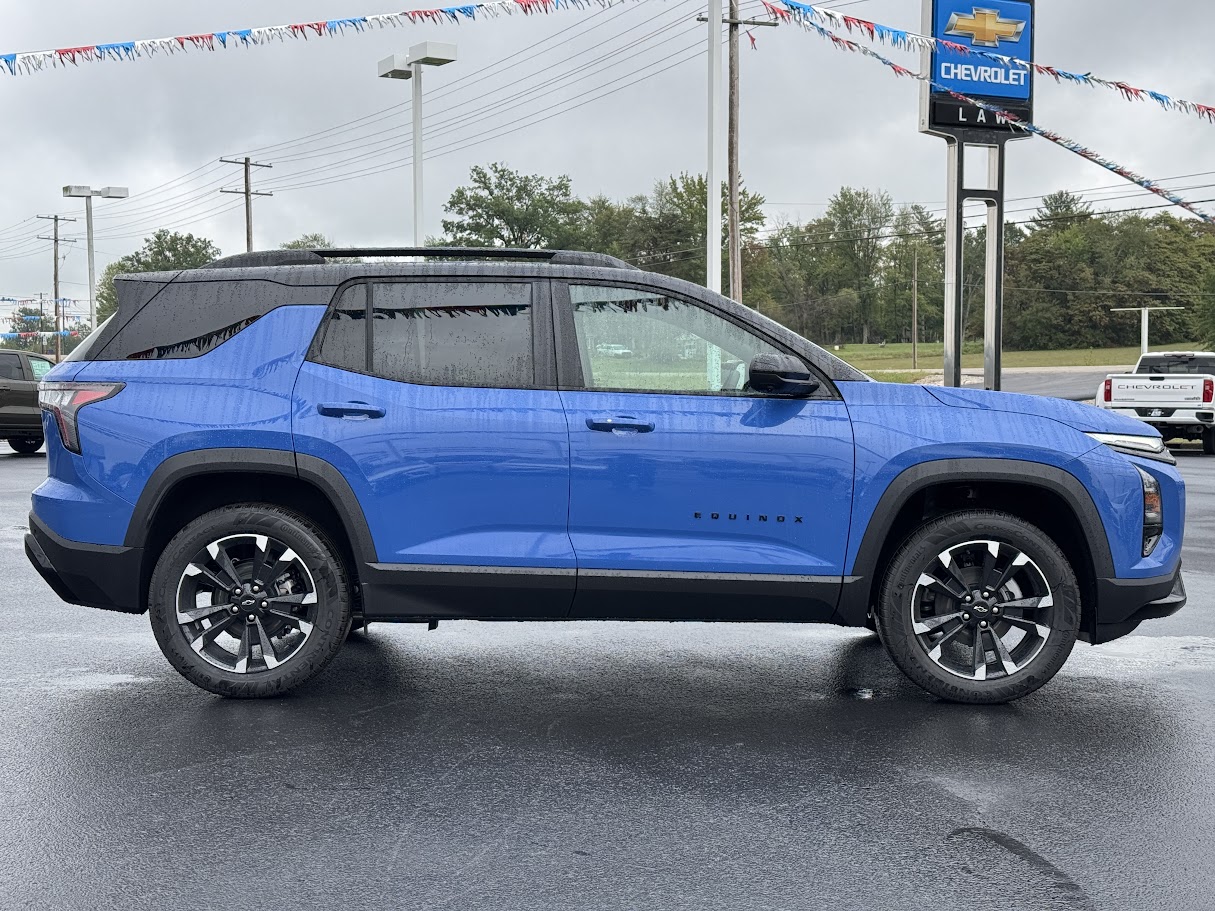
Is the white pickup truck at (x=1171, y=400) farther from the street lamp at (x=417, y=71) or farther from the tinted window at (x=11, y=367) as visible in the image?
the tinted window at (x=11, y=367)

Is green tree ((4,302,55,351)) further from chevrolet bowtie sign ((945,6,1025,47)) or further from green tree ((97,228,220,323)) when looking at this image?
chevrolet bowtie sign ((945,6,1025,47))

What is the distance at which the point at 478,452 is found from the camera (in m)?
5.46

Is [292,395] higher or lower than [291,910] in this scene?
higher

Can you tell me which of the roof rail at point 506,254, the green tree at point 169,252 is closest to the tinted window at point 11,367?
the roof rail at point 506,254

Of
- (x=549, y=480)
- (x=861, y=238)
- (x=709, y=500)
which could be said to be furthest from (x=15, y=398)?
(x=861, y=238)

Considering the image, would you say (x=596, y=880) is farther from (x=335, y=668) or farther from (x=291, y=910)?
(x=335, y=668)

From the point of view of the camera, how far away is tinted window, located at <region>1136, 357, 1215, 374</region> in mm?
23953

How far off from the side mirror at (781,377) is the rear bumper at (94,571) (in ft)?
8.74

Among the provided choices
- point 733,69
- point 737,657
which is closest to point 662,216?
point 733,69

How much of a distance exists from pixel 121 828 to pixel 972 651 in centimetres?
341

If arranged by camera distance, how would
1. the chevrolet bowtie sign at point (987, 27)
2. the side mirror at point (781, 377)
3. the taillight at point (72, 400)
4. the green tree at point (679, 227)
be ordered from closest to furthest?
the side mirror at point (781, 377) → the taillight at point (72, 400) → the chevrolet bowtie sign at point (987, 27) → the green tree at point (679, 227)

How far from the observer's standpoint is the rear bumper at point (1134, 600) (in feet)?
18.2

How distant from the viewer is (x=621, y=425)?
5.43 metres

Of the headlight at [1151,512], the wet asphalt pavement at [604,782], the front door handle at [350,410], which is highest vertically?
the front door handle at [350,410]
